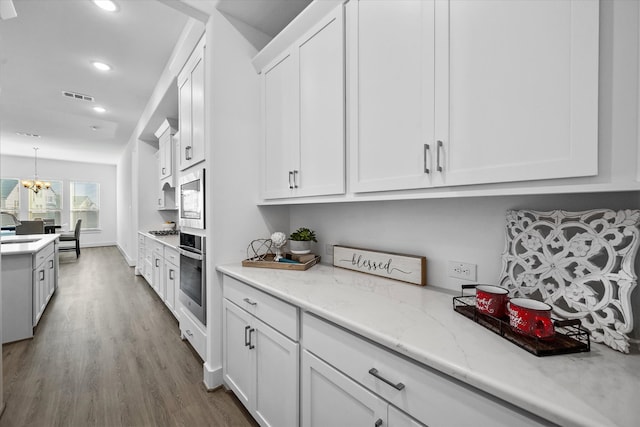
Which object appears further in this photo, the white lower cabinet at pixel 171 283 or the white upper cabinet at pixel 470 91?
the white lower cabinet at pixel 171 283

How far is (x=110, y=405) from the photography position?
5.89 ft

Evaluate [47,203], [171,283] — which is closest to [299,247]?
[171,283]

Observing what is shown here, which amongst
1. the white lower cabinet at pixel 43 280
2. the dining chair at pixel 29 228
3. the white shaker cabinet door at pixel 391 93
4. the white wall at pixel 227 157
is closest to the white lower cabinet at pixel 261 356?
the white wall at pixel 227 157

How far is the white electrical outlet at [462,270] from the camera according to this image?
126 centimetres

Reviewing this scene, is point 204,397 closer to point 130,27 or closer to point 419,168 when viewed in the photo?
point 419,168

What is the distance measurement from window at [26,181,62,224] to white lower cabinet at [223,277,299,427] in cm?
980

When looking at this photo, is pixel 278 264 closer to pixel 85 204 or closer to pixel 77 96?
pixel 77 96

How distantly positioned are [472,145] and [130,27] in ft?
10.6

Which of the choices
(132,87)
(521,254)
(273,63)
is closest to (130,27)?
(132,87)

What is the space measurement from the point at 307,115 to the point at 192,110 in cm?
119

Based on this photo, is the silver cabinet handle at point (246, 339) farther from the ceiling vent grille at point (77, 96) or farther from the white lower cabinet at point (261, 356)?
the ceiling vent grille at point (77, 96)

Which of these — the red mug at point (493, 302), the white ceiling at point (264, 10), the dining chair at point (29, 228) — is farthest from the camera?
the dining chair at point (29, 228)

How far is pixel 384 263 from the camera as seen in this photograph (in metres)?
1.57

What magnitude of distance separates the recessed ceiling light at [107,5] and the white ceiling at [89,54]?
50 millimetres
